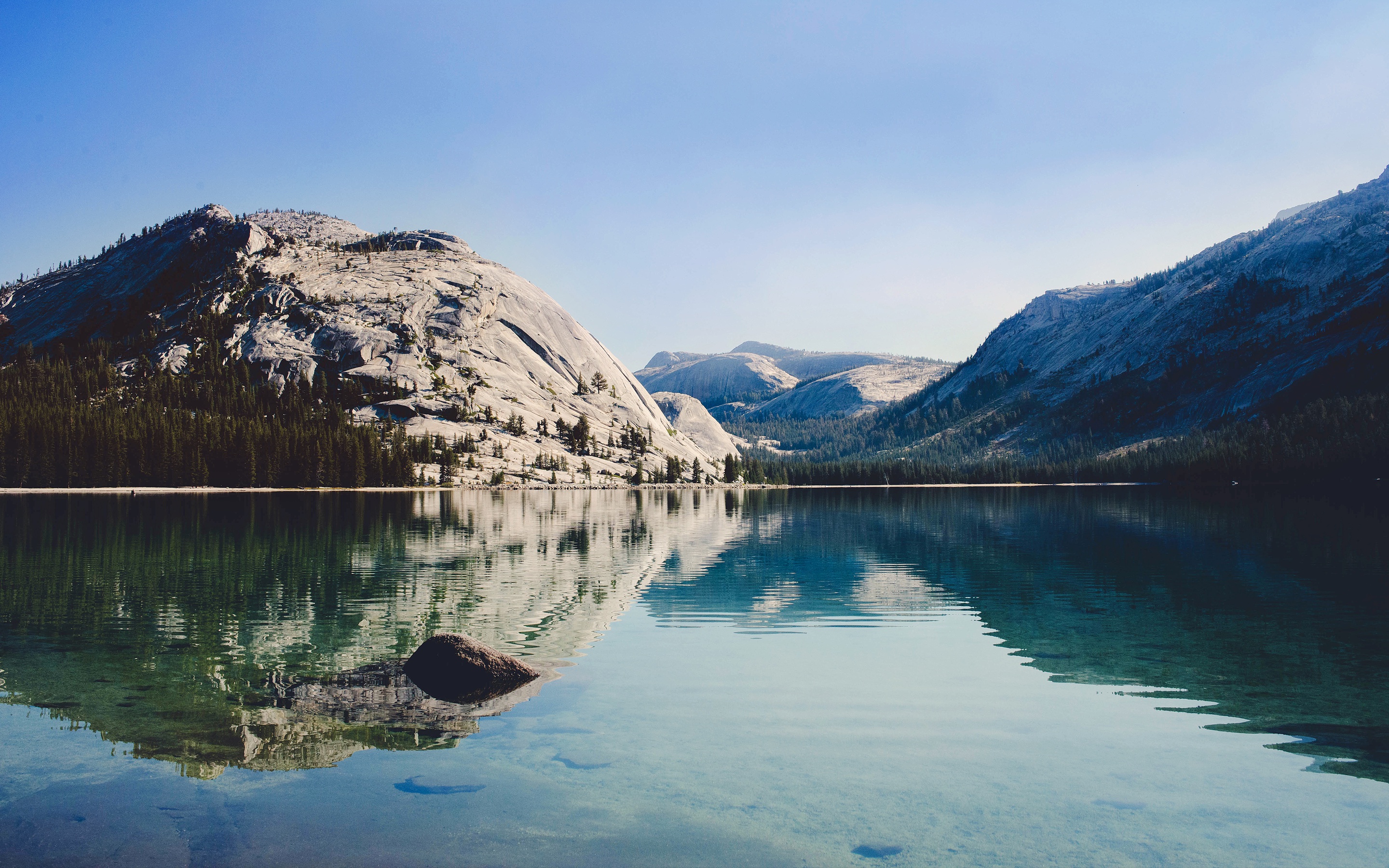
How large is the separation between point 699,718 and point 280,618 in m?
18.7

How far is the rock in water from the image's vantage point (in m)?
20.2

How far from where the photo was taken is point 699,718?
61.2 ft

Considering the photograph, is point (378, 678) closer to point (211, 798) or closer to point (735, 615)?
point (211, 798)

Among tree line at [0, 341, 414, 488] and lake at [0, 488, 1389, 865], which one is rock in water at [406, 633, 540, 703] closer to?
lake at [0, 488, 1389, 865]

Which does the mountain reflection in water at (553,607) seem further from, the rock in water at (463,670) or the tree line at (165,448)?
the tree line at (165,448)

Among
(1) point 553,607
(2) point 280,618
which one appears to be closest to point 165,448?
(2) point 280,618

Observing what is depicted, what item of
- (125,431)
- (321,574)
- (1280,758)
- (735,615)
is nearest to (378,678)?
(735,615)

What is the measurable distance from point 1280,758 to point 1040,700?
5322 mm

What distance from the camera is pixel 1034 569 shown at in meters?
46.9

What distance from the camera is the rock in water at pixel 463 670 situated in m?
20.2

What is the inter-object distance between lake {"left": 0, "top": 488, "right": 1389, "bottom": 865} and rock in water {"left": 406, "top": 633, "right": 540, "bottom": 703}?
26.3 inches

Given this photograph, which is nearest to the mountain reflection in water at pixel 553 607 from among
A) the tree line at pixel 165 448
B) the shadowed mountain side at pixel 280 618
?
the shadowed mountain side at pixel 280 618

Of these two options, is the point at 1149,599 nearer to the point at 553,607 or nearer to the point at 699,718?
the point at 553,607

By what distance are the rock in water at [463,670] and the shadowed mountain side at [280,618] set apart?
466mm
